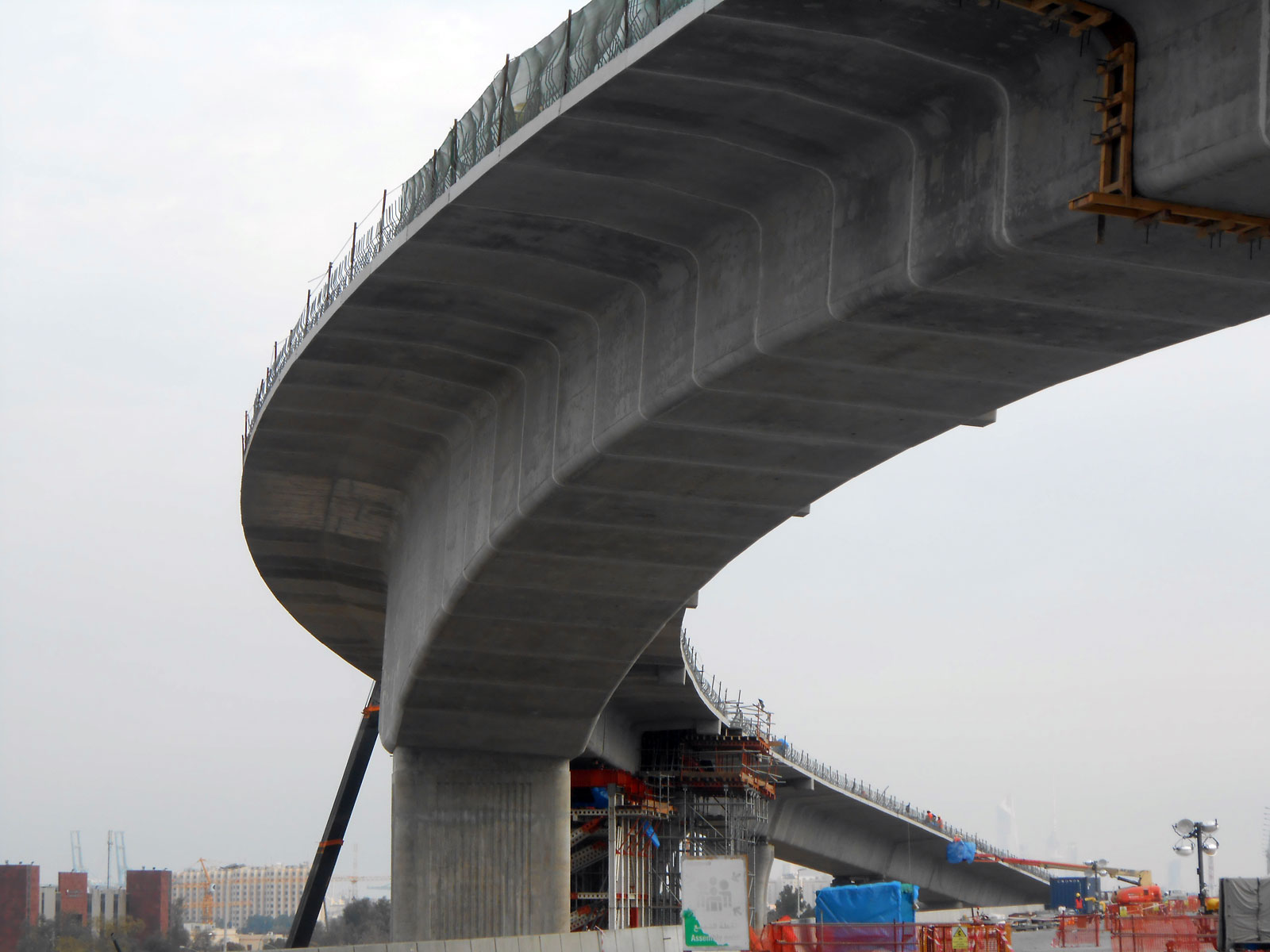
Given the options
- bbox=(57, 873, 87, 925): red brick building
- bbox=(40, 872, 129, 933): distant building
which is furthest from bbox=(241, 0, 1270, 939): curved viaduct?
bbox=(57, 873, 87, 925): red brick building

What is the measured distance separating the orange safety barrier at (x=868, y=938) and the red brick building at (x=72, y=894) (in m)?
170

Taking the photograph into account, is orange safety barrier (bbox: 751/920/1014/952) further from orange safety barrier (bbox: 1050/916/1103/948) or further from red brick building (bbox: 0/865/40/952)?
red brick building (bbox: 0/865/40/952)

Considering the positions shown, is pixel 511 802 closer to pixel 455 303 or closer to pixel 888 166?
pixel 455 303

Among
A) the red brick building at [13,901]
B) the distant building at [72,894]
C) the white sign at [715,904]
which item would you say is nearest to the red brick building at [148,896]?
the distant building at [72,894]

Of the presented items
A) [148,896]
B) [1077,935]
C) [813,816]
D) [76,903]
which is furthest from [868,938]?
[76,903]

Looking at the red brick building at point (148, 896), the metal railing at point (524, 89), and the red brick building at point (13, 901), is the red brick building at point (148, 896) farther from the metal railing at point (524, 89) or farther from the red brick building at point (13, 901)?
the metal railing at point (524, 89)

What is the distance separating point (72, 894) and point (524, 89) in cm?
18542

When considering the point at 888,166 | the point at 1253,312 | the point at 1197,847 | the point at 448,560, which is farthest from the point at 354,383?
the point at 1197,847

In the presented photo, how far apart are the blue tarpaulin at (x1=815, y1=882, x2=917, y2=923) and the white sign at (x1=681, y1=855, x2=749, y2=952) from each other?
38.3 ft

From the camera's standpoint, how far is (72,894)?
178 metres

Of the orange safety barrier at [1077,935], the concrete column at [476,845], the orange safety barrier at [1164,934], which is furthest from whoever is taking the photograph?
the orange safety barrier at [1077,935]

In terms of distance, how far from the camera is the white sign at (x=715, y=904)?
1866 cm

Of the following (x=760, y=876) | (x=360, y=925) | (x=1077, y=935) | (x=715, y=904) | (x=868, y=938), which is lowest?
(x=360, y=925)

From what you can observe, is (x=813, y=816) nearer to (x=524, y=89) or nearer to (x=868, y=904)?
(x=868, y=904)
